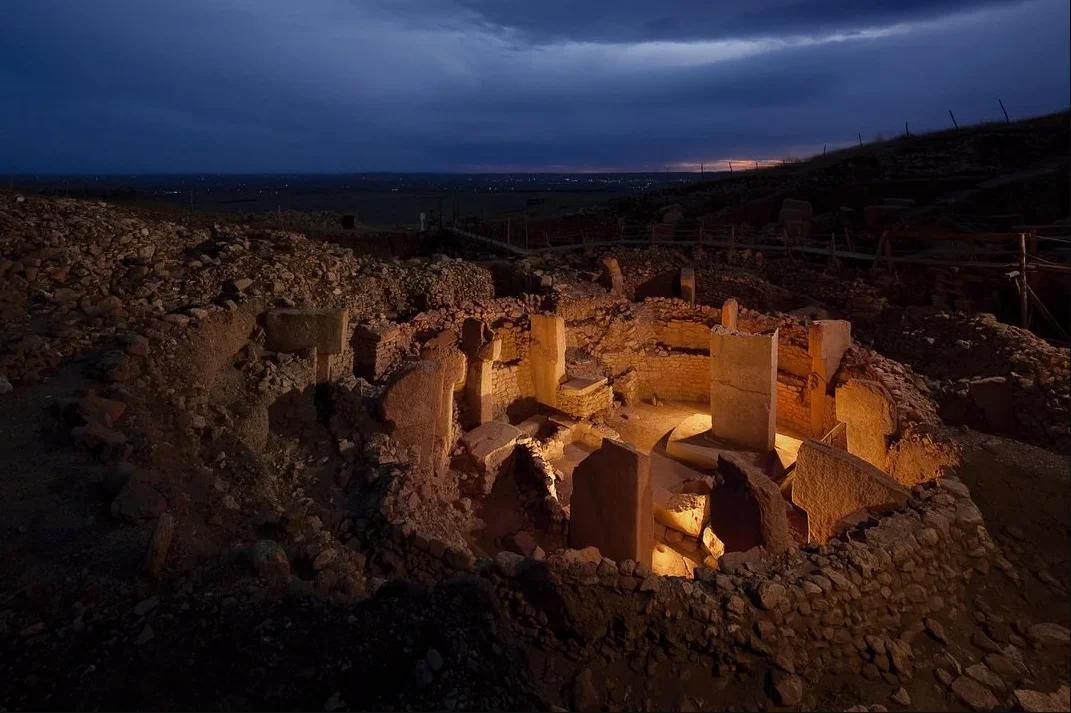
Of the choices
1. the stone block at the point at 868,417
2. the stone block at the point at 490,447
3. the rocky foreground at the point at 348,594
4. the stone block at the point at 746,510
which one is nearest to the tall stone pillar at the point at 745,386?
the stone block at the point at 868,417

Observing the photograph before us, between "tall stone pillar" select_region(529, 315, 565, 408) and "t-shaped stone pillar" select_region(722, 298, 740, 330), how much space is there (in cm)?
305

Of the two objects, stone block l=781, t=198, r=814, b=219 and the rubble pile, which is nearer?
the rubble pile

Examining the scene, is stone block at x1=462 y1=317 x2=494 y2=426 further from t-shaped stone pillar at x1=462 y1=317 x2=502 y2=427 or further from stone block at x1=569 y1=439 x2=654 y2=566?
stone block at x1=569 y1=439 x2=654 y2=566

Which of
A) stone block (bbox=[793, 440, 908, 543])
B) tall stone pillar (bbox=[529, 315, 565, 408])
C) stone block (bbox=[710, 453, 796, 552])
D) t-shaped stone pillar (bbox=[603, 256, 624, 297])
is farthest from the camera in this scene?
t-shaped stone pillar (bbox=[603, 256, 624, 297])

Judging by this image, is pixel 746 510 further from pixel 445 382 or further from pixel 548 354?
pixel 548 354

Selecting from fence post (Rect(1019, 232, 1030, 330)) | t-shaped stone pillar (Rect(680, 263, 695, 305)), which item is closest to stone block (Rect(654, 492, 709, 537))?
t-shaped stone pillar (Rect(680, 263, 695, 305))

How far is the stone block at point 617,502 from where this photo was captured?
18.9ft

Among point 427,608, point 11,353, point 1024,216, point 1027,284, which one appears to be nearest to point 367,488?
point 427,608

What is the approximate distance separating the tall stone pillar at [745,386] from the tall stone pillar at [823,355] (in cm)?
67

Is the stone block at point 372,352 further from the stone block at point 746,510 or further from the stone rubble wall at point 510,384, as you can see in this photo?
the stone block at point 746,510

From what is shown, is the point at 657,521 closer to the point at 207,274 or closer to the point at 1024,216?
the point at 207,274

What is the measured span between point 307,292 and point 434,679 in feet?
22.6

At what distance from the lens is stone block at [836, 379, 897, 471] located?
7570 millimetres

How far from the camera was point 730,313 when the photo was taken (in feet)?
35.2
